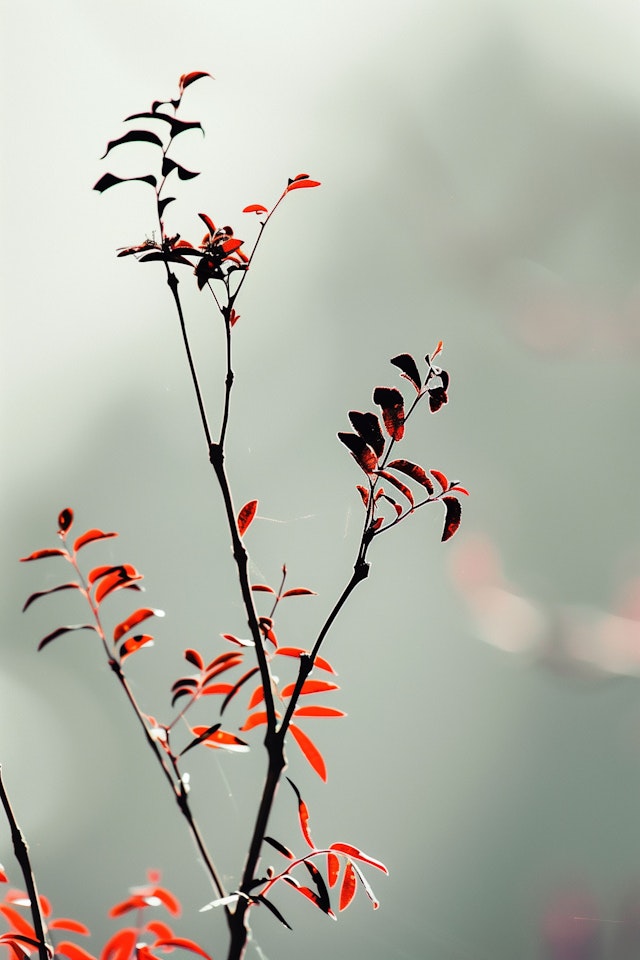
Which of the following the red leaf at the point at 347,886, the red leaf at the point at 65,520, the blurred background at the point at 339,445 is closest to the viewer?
the red leaf at the point at 347,886

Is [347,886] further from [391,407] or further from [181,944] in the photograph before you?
[391,407]

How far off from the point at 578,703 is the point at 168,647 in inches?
26.1

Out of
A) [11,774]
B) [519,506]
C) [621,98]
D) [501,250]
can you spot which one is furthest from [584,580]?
[11,774]

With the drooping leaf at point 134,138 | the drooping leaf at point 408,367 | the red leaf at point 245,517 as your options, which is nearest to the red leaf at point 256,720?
the red leaf at point 245,517

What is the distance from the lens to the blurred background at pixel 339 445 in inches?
→ 44.7

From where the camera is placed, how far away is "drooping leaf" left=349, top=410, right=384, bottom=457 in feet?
Answer: 1.33

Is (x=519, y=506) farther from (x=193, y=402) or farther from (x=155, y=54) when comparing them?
(x=155, y=54)

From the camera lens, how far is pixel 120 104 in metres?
1.15

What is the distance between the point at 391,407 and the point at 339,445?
0.83 meters

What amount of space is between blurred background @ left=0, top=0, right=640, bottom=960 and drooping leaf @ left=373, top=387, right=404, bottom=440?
2.27 ft

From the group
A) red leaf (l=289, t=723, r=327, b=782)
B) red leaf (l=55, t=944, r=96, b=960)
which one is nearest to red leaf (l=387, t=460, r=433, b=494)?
red leaf (l=289, t=723, r=327, b=782)

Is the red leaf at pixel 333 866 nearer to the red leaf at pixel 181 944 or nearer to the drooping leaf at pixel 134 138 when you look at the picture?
the red leaf at pixel 181 944

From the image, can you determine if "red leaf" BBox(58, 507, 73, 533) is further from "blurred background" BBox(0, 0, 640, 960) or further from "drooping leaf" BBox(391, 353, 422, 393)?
"blurred background" BBox(0, 0, 640, 960)

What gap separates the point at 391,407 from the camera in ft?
1.34
